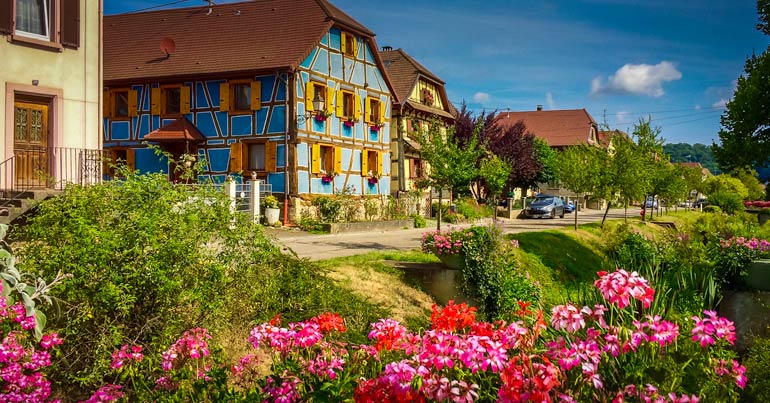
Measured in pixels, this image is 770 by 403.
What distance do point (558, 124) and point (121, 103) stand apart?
51.1m

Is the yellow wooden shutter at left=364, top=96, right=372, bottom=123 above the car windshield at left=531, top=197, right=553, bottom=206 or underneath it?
above

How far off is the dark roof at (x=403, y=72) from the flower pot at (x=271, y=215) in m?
13.8

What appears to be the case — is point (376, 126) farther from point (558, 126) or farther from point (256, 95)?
point (558, 126)

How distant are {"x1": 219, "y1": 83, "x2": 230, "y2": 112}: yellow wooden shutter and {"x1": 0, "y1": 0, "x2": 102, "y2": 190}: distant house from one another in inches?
453

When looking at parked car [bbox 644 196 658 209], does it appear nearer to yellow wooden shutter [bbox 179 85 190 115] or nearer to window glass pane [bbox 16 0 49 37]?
yellow wooden shutter [bbox 179 85 190 115]

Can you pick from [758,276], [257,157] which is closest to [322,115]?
[257,157]

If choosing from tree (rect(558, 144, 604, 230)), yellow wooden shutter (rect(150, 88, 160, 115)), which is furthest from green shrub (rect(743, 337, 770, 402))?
yellow wooden shutter (rect(150, 88, 160, 115))

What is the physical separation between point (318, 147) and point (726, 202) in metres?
28.1

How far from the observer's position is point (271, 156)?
88.8 feet

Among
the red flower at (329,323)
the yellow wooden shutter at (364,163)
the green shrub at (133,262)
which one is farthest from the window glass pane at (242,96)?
the red flower at (329,323)

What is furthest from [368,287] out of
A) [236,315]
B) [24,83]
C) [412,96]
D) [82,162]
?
[412,96]

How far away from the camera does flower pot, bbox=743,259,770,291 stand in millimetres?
12352

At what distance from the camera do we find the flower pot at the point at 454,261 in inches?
509

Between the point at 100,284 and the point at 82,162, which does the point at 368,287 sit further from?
the point at 82,162
